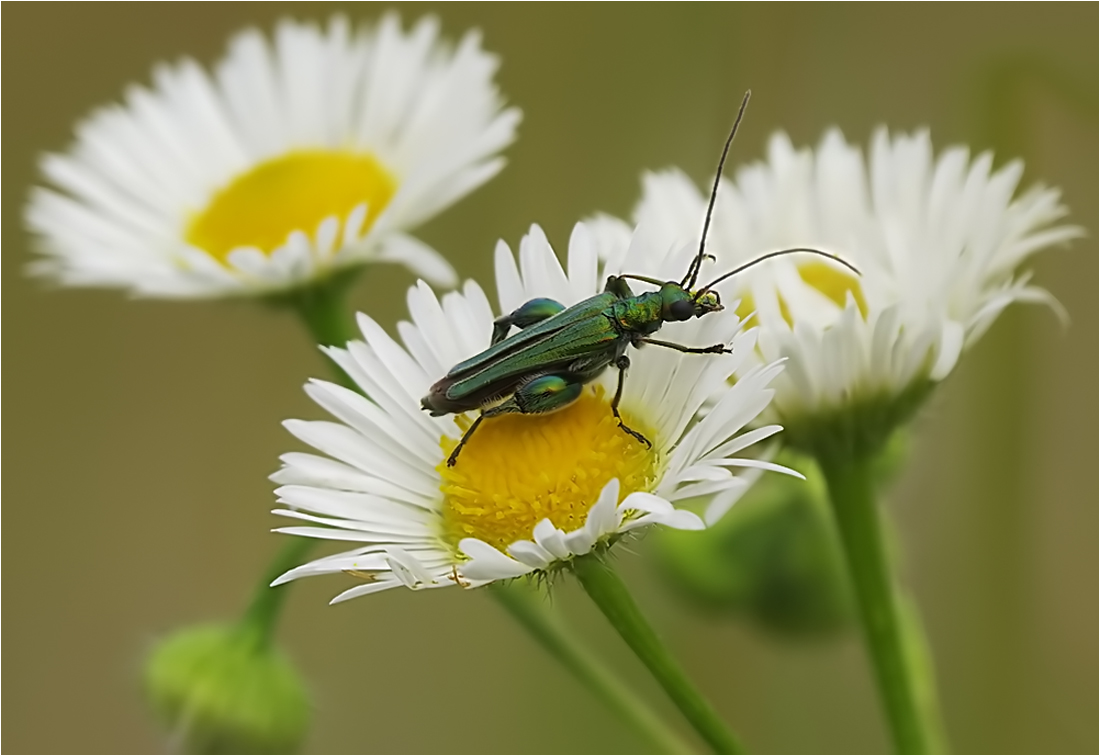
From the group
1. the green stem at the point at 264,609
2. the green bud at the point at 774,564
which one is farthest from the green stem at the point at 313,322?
the green bud at the point at 774,564

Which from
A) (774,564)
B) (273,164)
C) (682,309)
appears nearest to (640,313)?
(682,309)

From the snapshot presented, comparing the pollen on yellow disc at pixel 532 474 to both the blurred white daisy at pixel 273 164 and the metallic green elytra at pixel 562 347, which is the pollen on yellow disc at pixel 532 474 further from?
the blurred white daisy at pixel 273 164

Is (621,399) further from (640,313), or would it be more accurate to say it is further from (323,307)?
(323,307)

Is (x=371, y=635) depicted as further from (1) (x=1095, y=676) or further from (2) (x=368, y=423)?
(2) (x=368, y=423)

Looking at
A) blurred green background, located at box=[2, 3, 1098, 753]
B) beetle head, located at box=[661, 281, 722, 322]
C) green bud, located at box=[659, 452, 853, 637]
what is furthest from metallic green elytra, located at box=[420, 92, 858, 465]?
blurred green background, located at box=[2, 3, 1098, 753]

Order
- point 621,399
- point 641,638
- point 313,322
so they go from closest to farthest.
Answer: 1. point 641,638
2. point 621,399
3. point 313,322

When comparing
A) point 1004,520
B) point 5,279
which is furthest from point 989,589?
point 5,279
